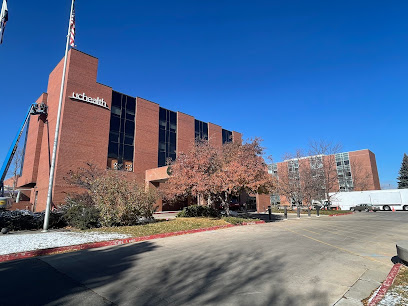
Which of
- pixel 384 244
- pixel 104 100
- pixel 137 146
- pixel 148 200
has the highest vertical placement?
pixel 104 100

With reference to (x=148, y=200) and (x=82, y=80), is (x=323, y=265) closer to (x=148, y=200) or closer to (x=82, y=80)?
(x=148, y=200)

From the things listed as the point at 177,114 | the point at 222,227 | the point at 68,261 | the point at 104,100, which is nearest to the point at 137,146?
the point at 104,100

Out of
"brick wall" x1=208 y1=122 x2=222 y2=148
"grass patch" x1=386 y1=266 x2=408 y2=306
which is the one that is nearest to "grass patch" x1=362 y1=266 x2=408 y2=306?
"grass patch" x1=386 y1=266 x2=408 y2=306

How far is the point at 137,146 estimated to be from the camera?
33719 mm

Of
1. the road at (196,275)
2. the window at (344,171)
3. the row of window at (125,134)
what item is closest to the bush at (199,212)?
the row of window at (125,134)

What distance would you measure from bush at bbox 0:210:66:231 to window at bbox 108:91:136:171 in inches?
644

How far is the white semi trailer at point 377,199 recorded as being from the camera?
43.9 meters

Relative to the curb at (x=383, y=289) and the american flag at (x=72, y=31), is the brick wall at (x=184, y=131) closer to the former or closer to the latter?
the american flag at (x=72, y=31)

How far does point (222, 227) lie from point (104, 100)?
23.6 m

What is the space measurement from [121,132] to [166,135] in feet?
24.6

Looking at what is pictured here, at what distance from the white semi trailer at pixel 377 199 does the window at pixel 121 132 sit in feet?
119

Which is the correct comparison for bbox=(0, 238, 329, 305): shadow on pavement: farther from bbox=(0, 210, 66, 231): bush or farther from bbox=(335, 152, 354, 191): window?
bbox=(335, 152, 354, 191): window

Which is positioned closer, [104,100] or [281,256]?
[281,256]

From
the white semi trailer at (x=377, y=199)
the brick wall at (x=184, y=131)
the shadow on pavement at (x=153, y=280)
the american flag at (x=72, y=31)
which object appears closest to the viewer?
the shadow on pavement at (x=153, y=280)
